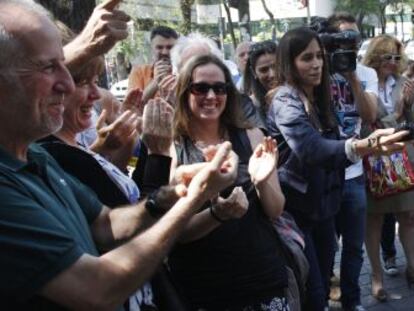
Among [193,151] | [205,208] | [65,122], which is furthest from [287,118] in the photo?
[65,122]

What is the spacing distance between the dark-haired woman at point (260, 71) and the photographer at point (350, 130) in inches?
23.6

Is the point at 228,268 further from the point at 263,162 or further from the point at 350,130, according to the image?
the point at 350,130

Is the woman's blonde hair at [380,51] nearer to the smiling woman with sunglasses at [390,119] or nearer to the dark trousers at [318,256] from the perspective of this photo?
the smiling woman with sunglasses at [390,119]

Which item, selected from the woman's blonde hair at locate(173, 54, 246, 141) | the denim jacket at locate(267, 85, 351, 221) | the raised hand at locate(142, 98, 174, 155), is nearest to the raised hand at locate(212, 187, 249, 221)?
the raised hand at locate(142, 98, 174, 155)

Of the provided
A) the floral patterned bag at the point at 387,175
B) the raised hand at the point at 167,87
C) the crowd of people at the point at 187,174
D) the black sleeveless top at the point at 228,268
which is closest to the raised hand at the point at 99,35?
the crowd of people at the point at 187,174

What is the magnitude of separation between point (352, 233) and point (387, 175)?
1.78 feet

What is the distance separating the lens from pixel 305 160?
2992mm

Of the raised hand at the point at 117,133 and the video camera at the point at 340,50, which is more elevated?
the video camera at the point at 340,50

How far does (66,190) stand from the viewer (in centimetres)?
161

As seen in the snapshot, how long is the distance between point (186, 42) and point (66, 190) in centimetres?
272

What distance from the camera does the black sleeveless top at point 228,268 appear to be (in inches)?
92.0

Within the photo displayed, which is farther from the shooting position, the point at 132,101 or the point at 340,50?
the point at 340,50

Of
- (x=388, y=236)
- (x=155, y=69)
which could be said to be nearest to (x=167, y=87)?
(x=155, y=69)

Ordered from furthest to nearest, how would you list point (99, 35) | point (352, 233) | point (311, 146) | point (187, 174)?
1. point (352, 233)
2. point (311, 146)
3. point (99, 35)
4. point (187, 174)
